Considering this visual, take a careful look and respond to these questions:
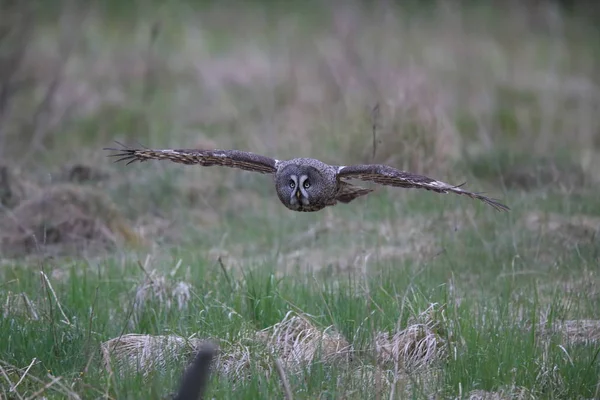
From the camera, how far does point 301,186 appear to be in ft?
24.1

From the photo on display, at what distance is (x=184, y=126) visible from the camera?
50.1 feet

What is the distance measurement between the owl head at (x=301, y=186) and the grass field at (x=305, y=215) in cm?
58

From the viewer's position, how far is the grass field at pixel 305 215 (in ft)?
Answer: 19.7

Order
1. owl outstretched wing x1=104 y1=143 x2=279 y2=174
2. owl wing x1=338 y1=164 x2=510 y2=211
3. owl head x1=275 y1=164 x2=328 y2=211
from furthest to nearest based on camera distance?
1. owl head x1=275 y1=164 x2=328 y2=211
2. owl outstretched wing x1=104 y1=143 x2=279 y2=174
3. owl wing x1=338 y1=164 x2=510 y2=211

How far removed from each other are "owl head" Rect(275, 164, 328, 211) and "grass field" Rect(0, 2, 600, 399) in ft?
1.89

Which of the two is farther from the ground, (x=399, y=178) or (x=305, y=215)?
(x=399, y=178)

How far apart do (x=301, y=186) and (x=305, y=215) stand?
3.24 metres

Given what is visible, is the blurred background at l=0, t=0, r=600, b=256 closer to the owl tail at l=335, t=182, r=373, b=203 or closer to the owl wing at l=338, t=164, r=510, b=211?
the owl tail at l=335, t=182, r=373, b=203

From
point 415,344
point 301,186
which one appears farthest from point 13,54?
point 415,344

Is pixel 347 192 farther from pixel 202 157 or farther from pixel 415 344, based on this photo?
pixel 415 344

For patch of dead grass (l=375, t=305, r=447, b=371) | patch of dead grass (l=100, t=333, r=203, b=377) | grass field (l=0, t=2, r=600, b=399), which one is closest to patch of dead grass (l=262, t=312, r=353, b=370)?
grass field (l=0, t=2, r=600, b=399)

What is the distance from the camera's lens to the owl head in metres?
7.39

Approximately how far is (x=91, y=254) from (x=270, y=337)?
3.47 m

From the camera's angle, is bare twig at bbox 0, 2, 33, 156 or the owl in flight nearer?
the owl in flight
